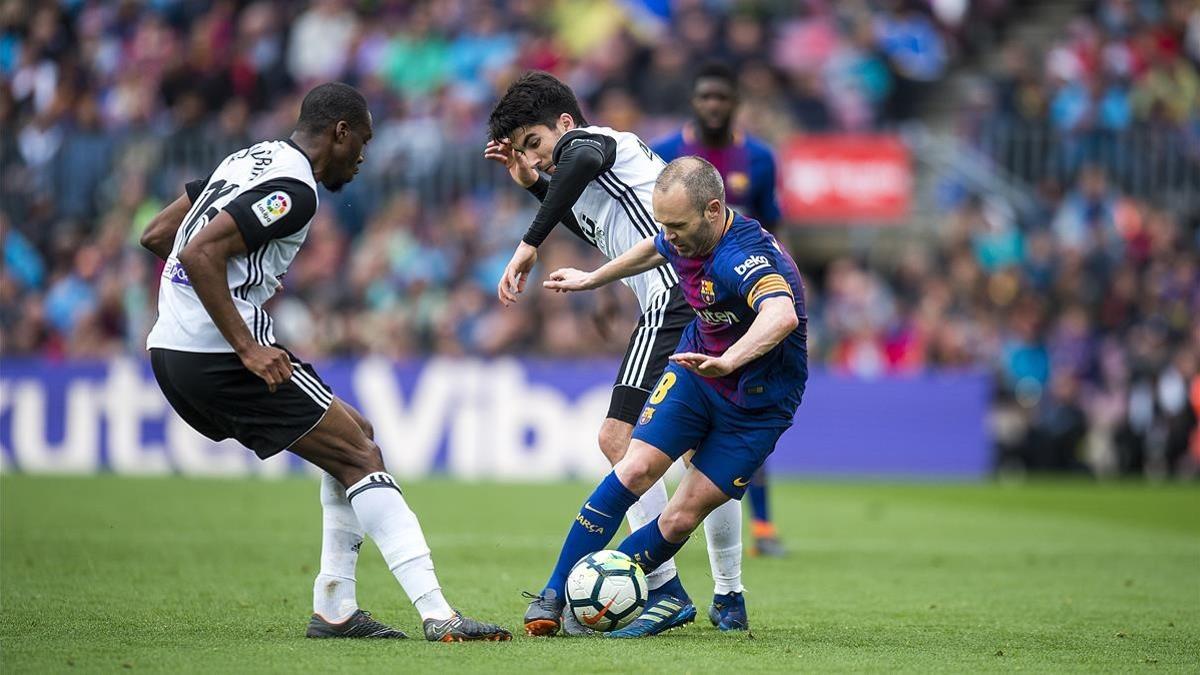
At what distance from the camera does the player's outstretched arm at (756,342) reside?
6625mm

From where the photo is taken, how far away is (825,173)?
21516 mm

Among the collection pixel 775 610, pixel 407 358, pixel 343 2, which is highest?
pixel 343 2

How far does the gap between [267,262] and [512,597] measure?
2697 mm

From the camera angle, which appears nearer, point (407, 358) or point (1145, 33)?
point (407, 358)

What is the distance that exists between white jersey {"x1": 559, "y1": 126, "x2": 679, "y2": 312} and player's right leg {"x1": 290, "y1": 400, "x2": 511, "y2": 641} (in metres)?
1.83

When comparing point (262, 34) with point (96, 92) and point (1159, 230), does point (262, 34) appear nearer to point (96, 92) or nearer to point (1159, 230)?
point (96, 92)

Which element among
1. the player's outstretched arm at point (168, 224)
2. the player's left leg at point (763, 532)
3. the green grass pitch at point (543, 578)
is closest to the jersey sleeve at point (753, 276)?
the green grass pitch at point (543, 578)

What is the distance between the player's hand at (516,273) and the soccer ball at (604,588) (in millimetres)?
1271

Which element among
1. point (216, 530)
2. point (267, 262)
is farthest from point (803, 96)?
point (267, 262)

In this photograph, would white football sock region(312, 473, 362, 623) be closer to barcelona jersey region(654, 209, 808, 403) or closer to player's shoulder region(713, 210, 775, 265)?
barcelona jersey region(654, 209, 808, 403)

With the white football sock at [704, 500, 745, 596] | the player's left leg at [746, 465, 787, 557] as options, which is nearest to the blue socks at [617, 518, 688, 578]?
the white football sock at [704, 500, 745, 596]

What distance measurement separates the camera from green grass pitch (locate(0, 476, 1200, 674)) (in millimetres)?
6645

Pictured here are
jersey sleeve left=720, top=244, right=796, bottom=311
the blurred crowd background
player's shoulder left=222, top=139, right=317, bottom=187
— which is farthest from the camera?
the blurred crowd background

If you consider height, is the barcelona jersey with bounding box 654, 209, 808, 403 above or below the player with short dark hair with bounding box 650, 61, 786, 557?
below
